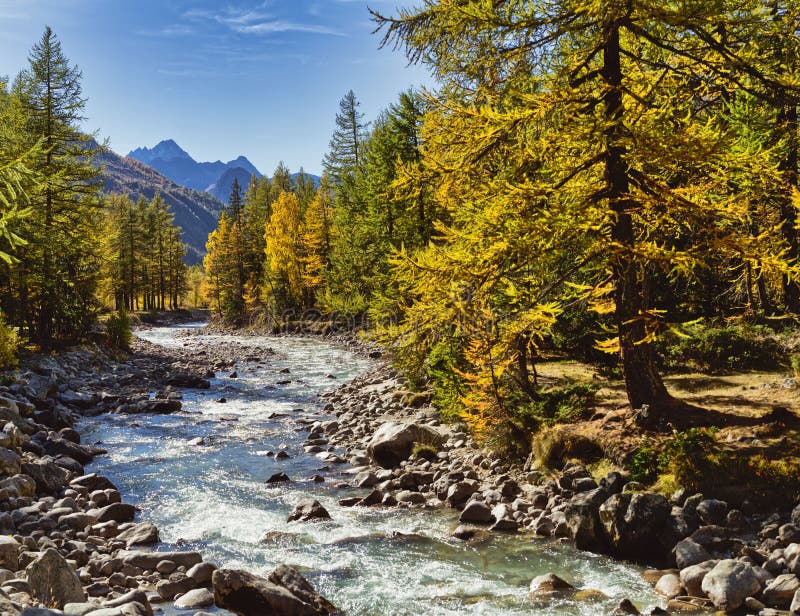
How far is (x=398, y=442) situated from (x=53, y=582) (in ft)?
25.2

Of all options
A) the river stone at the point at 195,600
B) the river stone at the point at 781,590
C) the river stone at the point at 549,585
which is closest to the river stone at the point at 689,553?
the river stone at the point at 781,590

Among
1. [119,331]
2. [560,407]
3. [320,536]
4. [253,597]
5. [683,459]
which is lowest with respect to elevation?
[320,536]

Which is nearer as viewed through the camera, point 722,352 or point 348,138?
point 722,352

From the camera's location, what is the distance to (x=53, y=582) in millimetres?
5652

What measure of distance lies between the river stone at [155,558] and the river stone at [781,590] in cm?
686

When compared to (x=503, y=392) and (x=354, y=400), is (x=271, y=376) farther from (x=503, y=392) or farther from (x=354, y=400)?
(x=503, y=392)

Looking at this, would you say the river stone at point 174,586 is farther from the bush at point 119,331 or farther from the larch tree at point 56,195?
the bush at point 119,331

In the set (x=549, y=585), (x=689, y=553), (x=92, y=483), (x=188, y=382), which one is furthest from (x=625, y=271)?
(x=188, y=382)

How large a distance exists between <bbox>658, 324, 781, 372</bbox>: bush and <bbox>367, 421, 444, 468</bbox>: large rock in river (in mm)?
6153

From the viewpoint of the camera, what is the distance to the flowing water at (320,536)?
21.8ft

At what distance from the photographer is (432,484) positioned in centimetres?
1071

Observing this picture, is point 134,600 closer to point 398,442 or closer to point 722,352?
point 398,442

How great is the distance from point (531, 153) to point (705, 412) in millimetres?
5316

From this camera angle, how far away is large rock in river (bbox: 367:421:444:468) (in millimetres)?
12367
